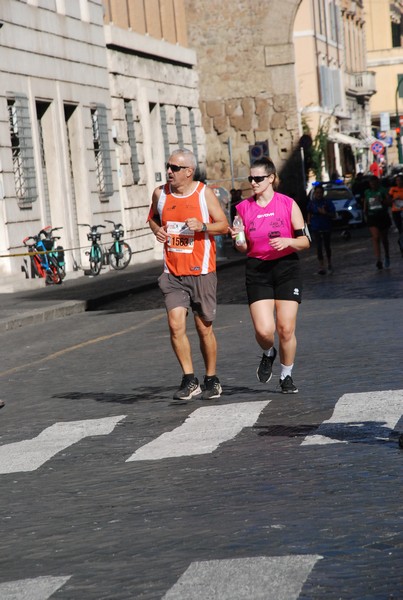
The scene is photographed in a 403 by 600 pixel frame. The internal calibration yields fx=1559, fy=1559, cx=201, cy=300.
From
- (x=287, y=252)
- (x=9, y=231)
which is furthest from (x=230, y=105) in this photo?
(x=287, y=252)

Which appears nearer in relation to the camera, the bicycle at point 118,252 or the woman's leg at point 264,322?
the woman's leg at point 264,322

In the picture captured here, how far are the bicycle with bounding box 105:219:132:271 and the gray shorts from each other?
23.4 meters

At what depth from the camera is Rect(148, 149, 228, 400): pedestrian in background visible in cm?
1166

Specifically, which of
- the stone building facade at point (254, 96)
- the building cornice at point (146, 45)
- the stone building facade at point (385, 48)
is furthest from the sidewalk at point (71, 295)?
the stone building facade at point (385, 48)

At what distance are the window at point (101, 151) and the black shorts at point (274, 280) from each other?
25.8 meters

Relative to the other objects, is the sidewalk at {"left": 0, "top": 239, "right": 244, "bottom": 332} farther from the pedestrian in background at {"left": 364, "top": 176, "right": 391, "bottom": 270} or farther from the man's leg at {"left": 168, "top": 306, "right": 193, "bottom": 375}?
the man's leg at {"left": 168, "top": 306, "right": 193, "bottom": 375}

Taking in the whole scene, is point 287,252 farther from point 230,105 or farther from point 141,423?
point 230,105

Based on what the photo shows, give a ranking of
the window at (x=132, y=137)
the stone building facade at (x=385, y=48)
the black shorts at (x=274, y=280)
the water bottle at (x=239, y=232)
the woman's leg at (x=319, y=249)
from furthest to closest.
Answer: the stone building facade at (x=385, y=48) < the window at (x=132, y=137) < the woman's leg at (x=319, y=249) < the black shorts at (x=274, y=280) < the water bottle at (x=239, y=232)

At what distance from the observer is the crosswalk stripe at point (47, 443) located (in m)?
9.28

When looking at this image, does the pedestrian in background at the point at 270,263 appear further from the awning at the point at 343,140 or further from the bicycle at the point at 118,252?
the awning at the point at 343,140

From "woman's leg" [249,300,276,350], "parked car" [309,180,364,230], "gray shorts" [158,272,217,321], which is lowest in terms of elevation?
"parked car" [309,180,364,230]

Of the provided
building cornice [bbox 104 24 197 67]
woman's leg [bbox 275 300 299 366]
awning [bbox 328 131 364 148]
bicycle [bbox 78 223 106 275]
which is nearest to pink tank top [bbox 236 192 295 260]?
woman's leg [bbox 275 300 299 366]

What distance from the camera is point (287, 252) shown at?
38.6 ft

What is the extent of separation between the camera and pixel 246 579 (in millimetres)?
5824
